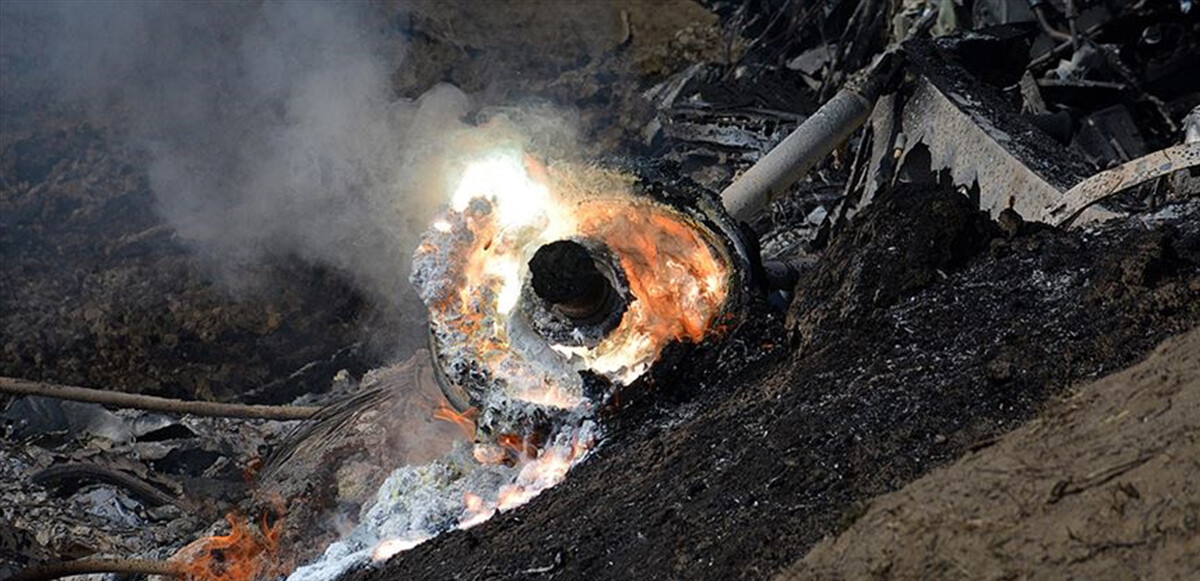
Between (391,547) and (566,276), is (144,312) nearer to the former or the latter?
(391,547)

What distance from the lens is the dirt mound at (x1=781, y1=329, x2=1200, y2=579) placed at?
9.60 ft

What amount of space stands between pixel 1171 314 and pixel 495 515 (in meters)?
2.95

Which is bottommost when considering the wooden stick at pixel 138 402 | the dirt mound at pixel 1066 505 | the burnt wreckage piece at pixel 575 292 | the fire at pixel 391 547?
the dirt mound at pixel 1066 505

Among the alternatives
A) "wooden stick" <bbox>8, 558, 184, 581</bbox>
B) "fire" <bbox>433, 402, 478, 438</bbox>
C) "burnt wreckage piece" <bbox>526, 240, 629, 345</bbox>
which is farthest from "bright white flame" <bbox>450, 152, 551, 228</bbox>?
"wooden stick" <bbox>8, 558, 184, 581</bbox>

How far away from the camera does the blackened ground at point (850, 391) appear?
386cm

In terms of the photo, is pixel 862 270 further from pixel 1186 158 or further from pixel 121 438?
pixel 121 438

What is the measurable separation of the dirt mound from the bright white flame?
3.22 m

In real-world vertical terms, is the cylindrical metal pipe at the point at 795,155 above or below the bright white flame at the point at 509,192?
below

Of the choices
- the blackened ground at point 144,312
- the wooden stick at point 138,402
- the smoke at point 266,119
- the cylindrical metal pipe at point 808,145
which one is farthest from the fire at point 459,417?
the smoke at point 266,119

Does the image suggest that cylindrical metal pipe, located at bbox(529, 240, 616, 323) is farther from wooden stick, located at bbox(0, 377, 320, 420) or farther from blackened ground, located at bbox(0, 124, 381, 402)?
blackened ground, located at bbox(0, 124, 381, 402)

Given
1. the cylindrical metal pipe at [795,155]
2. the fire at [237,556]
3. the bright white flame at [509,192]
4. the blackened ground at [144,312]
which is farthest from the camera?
the blackened ground at [144,312]

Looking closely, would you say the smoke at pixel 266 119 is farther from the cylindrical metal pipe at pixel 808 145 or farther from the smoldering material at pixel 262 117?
the cylindrical metal pipe at pixel 808 145

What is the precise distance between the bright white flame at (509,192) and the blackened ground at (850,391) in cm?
135

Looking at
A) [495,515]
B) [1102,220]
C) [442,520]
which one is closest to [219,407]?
[442,520]
